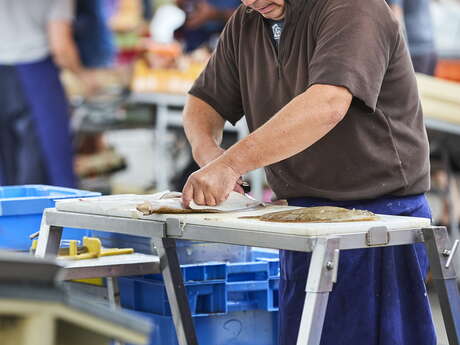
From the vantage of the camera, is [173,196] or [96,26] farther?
[96,26]

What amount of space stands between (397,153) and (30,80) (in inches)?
153

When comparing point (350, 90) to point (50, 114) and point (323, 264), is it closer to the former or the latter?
point (323, 264)

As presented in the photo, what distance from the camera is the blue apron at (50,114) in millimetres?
6230

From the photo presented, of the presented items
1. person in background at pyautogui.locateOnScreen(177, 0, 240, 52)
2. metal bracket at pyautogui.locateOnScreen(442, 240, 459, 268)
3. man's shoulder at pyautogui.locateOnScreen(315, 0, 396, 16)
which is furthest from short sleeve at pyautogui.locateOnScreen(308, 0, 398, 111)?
person in background at pyautogui.locateOnScreen(177, 0, 240, 52)

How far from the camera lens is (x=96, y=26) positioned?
269 inches

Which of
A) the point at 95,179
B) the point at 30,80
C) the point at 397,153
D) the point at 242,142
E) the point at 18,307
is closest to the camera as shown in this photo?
the point at 18,307

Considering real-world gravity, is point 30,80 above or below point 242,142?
above

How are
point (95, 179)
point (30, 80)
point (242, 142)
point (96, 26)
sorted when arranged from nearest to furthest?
1. point (242, 142)
2. point (30, 80)
3. point (96, 26)
4. point (95, 179)

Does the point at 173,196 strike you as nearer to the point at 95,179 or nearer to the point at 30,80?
the point at 30,80

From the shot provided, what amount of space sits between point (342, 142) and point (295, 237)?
598mm

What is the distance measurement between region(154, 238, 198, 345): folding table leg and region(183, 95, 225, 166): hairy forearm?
1.11 feet

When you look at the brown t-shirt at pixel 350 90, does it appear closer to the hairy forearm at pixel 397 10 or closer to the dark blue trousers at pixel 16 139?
the dark blue trousers at pixel 16 139

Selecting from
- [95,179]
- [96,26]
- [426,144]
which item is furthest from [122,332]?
[95,179]

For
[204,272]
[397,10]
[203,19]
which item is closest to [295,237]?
[204,272]
